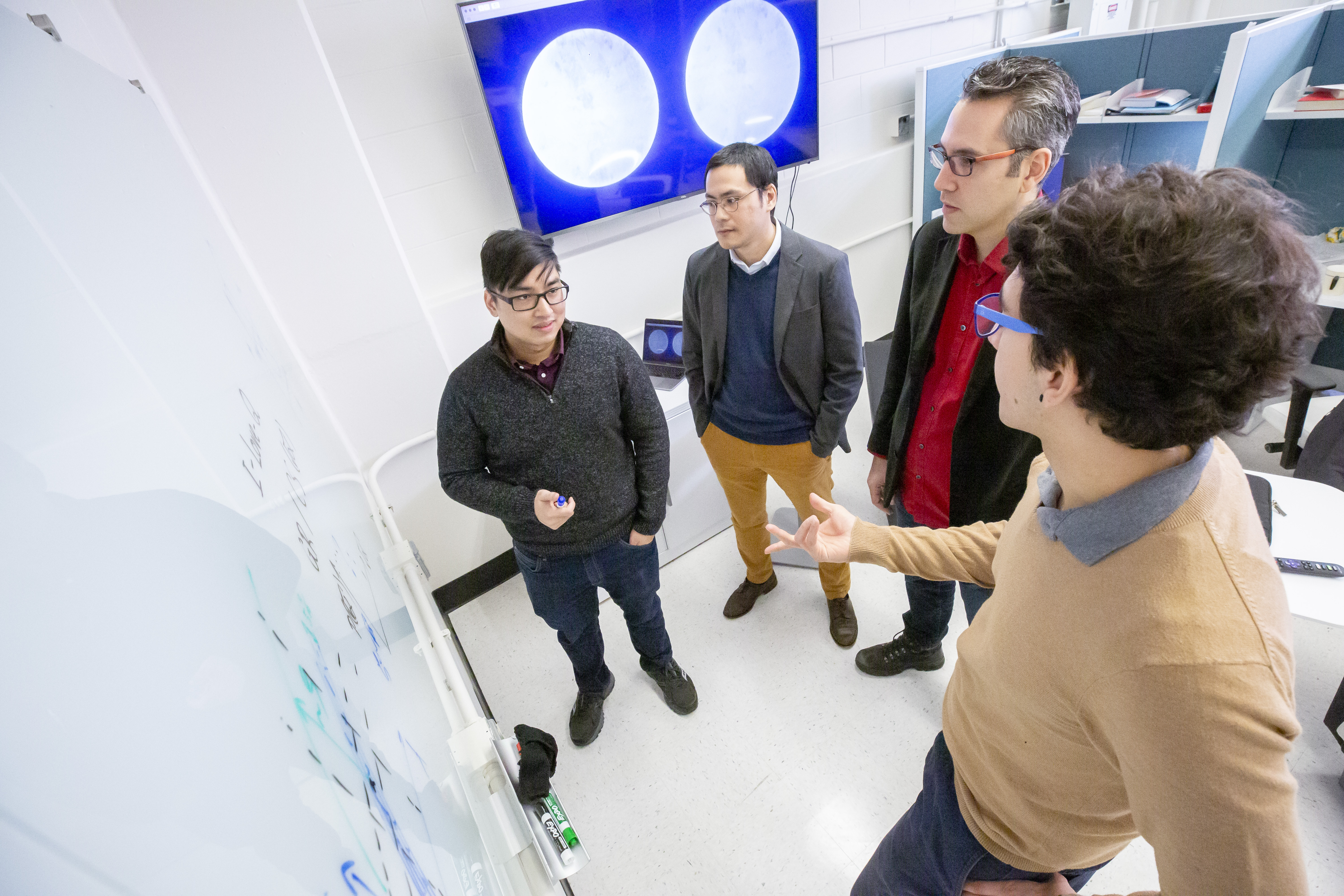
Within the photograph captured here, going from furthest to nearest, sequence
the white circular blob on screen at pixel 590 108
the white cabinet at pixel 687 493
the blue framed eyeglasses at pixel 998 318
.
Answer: the white cabinet at pixel 687 493, the white circular blob on screen at pixel 590 108, the blue framed eyeglasses at pixel 998 318

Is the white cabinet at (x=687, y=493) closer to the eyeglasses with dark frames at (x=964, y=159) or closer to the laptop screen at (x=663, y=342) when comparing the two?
the laptop screen at (x=663, y=342)

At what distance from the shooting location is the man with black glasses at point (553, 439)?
130 centimetres

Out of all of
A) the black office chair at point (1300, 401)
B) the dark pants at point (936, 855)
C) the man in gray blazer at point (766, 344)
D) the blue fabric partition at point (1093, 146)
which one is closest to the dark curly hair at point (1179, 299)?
the dark pants at point (936, 855)

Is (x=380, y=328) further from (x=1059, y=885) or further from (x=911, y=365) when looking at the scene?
Answer: (x=1059, y=885)

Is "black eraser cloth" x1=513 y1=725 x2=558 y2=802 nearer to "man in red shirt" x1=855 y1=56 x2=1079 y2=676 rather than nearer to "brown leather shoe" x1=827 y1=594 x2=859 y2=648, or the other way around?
"man in red shirt" x1=855 y1=56 x2=1079 y2=676

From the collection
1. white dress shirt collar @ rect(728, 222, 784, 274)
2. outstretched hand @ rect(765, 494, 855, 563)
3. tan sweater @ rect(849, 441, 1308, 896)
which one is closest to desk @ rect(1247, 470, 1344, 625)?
tan sweater @ rect(849, 441, 1308, 896)

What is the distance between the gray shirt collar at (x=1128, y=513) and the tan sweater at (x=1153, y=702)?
11 mm

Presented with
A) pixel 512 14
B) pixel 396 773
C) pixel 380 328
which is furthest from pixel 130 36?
pixel 396 773

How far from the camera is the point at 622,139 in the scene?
2279mm

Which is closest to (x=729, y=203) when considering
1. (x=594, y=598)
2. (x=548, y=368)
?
(x=548, y=368)

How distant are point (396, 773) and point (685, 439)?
1.83 meters

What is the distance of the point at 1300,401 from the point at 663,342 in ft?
7.38

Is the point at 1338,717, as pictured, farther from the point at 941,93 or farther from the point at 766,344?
the point at 941,93

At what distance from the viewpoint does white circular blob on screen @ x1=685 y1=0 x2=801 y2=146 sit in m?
2.36
